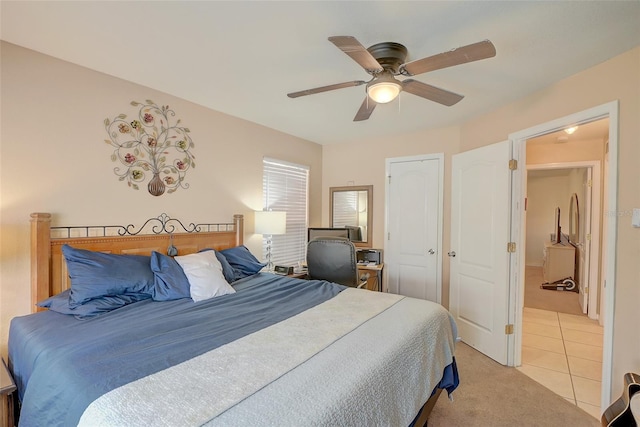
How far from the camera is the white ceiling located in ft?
5.26

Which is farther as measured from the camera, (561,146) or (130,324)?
(561,146)

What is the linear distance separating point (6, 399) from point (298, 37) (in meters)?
2.53

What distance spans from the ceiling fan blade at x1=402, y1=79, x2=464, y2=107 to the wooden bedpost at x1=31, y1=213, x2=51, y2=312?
8.63ft

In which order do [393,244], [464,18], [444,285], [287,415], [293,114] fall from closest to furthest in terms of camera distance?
[287,415], [464,18], [293,114], [444,285], [393,244]

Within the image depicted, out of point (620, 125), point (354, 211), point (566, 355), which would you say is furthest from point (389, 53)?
point (566, 355)

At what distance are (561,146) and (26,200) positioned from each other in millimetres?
5971

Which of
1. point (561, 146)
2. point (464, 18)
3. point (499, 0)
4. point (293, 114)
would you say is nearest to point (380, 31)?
point (464, 18)

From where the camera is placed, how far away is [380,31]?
1.78 meters

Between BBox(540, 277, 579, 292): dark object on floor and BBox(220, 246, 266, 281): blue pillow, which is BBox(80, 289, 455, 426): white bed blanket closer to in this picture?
BBox(220, 246, 266, 281): blue pillow

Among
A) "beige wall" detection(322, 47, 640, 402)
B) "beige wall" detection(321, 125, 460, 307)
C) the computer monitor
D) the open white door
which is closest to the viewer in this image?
"beige wall" detection(322, 47, 640, 402)

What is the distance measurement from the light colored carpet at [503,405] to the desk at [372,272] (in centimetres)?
149

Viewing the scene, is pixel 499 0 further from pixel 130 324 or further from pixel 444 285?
pixel 444 285

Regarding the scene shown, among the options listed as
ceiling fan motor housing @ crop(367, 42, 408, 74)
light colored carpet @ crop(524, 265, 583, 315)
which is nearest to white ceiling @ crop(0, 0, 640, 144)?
ceiling fan motor housing @ crop(367, 42, 408, 74)

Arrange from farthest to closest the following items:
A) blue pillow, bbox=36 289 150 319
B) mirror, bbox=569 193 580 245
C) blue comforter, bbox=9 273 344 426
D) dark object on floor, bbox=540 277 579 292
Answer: mirror, bbox=569 193 580 245
dark object on floor, bbox=540 277 579 292
blue pillow, bbox=36 289 150 319
blue comforter, bbox=9 273 344 426
